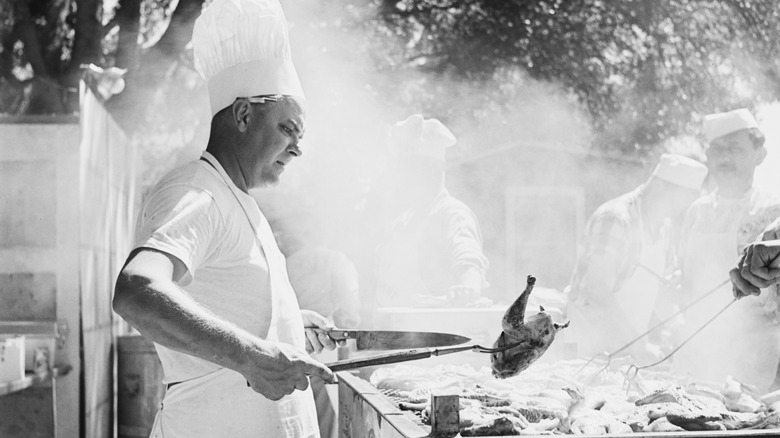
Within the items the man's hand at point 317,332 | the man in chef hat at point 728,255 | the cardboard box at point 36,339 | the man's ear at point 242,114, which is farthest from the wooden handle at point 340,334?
the man in chef hat at point 728,255

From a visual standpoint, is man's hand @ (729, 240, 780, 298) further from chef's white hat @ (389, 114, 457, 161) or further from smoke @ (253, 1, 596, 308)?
smoke @ (253, 1, 596, 308)

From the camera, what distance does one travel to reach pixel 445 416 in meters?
2.45

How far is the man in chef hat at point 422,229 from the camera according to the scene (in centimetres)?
597

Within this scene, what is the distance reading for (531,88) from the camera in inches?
477

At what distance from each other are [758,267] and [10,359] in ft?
13.8

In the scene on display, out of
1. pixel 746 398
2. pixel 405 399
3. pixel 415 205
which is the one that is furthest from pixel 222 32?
pixel 415 205

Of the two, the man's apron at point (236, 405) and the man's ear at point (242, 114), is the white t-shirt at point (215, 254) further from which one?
the man's ear at point (242, 114)

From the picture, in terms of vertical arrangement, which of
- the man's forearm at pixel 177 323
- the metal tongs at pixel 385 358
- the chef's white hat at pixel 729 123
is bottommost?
the metal tongs at pixel 385 358

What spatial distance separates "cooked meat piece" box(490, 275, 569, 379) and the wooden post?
35cm

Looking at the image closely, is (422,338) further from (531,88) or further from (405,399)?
(531,88)

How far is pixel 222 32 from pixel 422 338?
1177mm

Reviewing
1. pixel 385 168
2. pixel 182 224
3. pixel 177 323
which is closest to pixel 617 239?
pixel 385 168

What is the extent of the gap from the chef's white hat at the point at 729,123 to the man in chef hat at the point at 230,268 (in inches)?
154

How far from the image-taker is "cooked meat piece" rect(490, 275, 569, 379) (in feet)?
8.93
